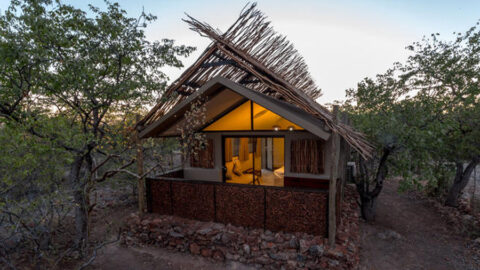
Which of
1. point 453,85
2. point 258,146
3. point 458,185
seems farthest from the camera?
point 258,146

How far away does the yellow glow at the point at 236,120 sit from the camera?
6.98 m

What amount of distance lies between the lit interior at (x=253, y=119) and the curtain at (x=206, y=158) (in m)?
0.83

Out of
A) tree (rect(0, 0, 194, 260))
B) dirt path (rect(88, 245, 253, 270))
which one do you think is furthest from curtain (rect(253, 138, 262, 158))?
dirt path (rect(88, 245, 253, 270))

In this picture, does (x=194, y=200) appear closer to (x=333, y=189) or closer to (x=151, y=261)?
(x=151, y=261)

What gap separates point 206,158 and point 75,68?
4786mm

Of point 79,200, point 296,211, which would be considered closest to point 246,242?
point 296,211

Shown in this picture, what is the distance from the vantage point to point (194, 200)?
5.70 metres

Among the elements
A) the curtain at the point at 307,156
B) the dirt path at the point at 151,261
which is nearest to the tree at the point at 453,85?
the curtain at the point at 307,156

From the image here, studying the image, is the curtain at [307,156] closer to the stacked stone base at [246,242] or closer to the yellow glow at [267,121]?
the yellow glow at [267,121]

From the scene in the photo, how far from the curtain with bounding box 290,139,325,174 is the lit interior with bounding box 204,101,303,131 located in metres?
0.56

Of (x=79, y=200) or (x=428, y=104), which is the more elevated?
(x=428, y=104)

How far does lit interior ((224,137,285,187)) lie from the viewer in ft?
26.9

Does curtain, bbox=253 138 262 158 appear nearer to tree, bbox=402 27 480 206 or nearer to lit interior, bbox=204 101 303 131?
lit interior, bbox=204 101 303 131

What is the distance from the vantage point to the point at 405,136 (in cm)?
578
